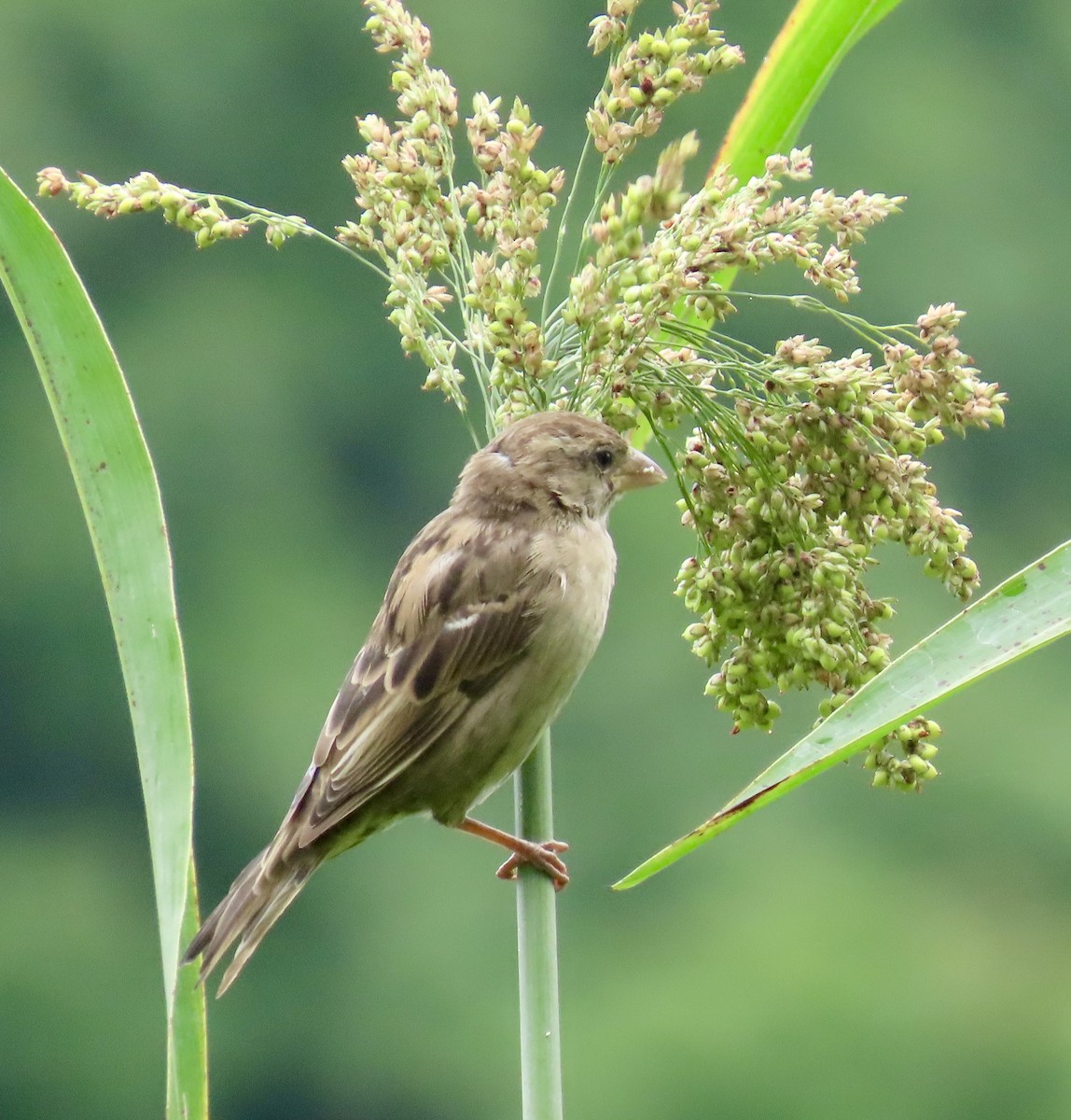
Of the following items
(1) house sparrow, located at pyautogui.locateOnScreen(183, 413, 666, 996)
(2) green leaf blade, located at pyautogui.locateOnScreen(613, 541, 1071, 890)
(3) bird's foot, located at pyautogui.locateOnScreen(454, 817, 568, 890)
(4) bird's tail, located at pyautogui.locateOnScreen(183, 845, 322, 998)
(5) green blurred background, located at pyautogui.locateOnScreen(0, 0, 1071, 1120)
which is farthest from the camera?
(5) green blurred background, located at pyautogui.locateOnScreen(0, 0, 1071, 1120)

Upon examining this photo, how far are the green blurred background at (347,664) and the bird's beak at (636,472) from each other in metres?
11.3

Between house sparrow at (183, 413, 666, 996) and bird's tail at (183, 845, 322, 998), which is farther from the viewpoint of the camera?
house sparrow at (183, 413, 666, 996)

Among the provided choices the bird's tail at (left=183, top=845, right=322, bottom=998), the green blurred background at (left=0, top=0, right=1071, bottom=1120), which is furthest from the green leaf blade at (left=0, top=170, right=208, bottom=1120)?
the green blurred background at (left=0, top=0, right=1071, bottom=1120)

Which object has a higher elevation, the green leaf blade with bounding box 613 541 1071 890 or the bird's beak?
the bird's beak

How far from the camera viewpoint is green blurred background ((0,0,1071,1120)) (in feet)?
49.2

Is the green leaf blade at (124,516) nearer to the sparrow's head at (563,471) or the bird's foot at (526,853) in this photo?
the bird's foot at (526,853)

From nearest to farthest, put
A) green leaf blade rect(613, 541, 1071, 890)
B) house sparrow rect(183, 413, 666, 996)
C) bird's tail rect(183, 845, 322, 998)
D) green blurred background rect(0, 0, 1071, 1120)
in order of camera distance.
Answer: green leaf blade rect(613, 541, 1071, 890)
bird's tail rect(183, 845, 322, 998)
house sparrow rect(183, 413, 666, 996)
green blurred background rect(0, 0, 1071, 1120)

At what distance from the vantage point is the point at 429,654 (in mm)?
2787

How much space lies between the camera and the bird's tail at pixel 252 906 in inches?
89.6

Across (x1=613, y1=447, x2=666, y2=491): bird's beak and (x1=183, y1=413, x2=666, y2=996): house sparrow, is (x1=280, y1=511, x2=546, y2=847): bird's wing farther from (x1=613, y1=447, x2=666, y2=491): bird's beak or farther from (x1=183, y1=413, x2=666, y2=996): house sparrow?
(x1=613, y1=447, x2=666, y2=491): bird's beak

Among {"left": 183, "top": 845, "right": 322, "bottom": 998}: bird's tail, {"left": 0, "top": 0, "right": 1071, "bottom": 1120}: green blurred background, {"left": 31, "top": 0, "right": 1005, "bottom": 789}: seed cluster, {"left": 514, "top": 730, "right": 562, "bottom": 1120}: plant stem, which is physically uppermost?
{"left": 0, "top": 0, "right": 1071, "bottom": 1120}: green blurred background

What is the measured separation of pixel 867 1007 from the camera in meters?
14.2

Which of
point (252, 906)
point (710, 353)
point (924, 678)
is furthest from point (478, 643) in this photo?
point (924, 678)

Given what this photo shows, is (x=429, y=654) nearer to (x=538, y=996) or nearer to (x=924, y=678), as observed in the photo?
(x=538, y=996)
